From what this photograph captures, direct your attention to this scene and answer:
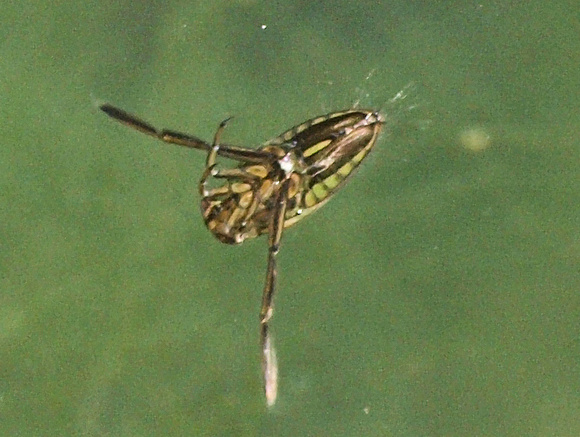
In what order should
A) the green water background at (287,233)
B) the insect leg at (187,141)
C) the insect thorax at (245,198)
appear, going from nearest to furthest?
the insect leg at (187,141), the insect thorax at (245,198), the green water background at (287,233)

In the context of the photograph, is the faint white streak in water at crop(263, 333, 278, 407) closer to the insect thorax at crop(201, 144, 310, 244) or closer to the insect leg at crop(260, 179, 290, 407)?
the insect leg at crop(260, 179, 290, 407)

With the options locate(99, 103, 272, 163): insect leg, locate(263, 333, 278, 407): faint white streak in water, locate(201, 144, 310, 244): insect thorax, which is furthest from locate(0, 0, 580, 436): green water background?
locate(99, 103, 272, 163): insect leg

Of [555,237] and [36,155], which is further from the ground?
[36,155]

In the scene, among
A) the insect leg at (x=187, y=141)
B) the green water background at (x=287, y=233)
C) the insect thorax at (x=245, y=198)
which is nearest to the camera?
the insect leg at (x=187, y=141)

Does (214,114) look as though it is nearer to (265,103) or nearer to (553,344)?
(265,103)

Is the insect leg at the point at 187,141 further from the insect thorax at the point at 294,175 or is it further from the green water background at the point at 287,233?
the green water background at the point at 287,233

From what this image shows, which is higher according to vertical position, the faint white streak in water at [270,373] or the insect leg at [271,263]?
the insect leg at [271,263]

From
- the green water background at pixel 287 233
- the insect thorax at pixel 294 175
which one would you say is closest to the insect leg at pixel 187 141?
the insect thorax at pixel 294 175

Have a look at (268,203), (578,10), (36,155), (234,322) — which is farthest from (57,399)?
(578,10)
